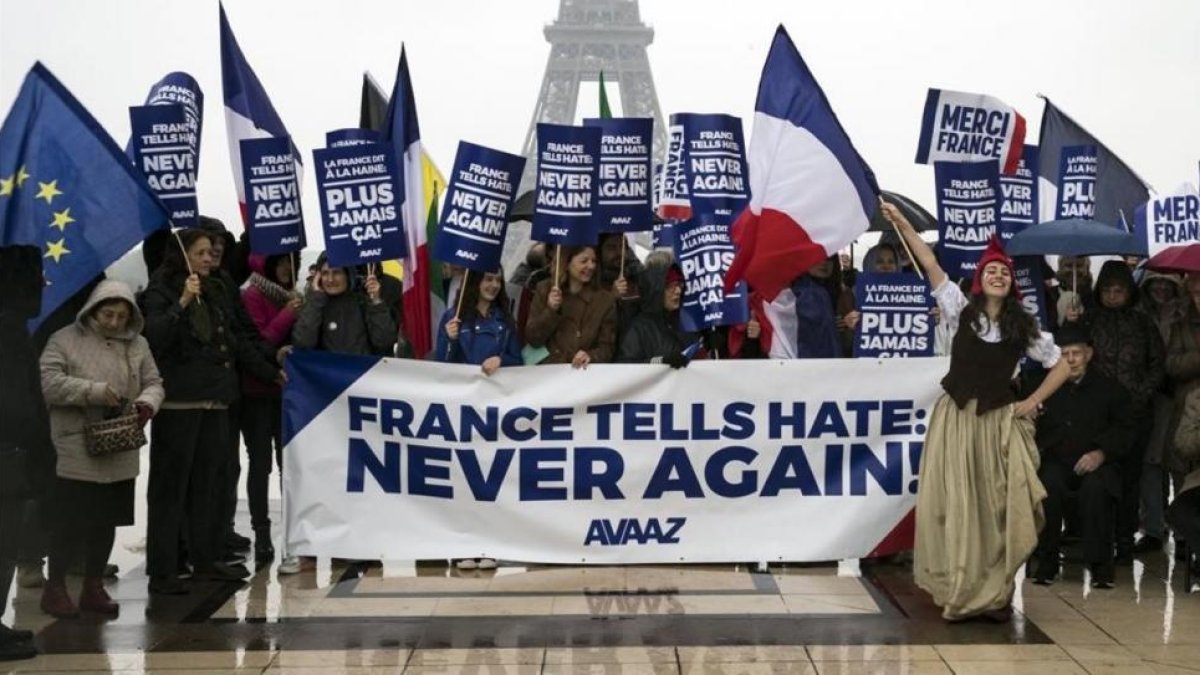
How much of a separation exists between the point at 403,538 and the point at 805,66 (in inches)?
142

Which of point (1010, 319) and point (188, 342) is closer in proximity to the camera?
point (1010, 319)

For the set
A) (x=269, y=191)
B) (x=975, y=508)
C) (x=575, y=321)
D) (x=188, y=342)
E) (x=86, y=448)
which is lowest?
(x=975, y=508)

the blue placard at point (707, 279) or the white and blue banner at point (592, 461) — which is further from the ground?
the blue placard at point (707, 279)

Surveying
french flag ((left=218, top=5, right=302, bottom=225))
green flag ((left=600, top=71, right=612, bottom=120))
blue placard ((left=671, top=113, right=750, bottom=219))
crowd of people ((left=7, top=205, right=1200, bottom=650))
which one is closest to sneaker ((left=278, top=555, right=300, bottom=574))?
crowd of people ((left=7, top=205, right=1200, bottom=650))

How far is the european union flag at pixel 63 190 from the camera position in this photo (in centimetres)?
838

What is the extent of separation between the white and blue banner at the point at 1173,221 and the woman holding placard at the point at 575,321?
13.6ft

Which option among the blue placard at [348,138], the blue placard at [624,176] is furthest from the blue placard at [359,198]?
the blue placard at [624,176]

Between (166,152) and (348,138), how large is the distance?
3.61 ft

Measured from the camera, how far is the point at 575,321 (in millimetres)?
9789

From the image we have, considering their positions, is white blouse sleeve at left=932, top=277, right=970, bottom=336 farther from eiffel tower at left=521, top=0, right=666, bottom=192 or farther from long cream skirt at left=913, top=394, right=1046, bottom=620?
eiffel tower at left=521, top=0, right=666, bottom=192

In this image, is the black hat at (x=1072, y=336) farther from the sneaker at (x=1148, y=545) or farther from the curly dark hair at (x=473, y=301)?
the curly dark hair at (x=473, y=301)

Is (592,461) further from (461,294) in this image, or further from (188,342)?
(188,342)

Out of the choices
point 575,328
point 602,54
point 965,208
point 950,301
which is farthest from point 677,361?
point 602,54

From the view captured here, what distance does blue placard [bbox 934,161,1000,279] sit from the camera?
1026 cm
